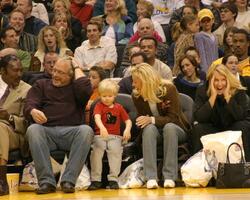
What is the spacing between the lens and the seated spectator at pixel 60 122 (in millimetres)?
10000

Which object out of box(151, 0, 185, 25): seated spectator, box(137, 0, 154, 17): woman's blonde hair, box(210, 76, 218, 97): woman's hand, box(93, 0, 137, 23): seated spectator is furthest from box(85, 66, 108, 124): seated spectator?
box(151, 0, 185, 25): seated spectator

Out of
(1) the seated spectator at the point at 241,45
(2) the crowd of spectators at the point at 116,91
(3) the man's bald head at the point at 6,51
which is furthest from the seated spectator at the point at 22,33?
(1) the seated spectator at the point at 241,45

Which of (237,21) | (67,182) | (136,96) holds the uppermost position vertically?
(237,21)

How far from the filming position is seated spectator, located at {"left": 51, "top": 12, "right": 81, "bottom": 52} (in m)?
14.2

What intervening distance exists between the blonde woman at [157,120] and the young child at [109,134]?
238mm

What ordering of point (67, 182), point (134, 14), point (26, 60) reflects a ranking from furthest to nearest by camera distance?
point (134, 14) → point (26, 60) → point (67, 182)

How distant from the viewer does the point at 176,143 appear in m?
10.2

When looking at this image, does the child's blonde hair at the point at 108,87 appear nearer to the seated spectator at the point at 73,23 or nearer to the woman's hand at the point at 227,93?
the woman's hand at the point at 227,93

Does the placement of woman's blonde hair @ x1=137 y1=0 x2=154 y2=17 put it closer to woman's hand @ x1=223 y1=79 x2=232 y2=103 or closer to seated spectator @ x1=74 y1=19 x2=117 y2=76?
seated spectator @ x1=74 y1=19 x2=117 y2=76

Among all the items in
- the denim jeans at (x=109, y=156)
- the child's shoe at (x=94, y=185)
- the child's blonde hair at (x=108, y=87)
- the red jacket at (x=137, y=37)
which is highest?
the red jacket at (x=137, y=37)

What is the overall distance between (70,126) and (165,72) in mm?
1985

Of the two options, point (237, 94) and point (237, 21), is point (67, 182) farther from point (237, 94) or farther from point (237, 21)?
point (237, 21)

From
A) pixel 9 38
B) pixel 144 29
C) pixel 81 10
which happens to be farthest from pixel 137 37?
pixel 81 10

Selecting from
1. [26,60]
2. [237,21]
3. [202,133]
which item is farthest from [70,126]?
[237,21]
